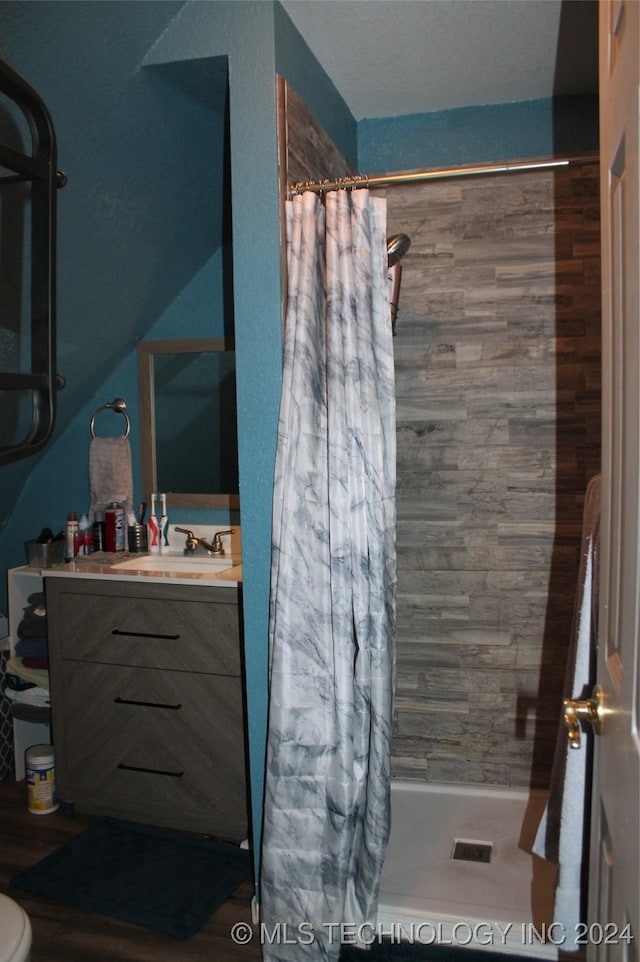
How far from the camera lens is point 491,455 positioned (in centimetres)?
293

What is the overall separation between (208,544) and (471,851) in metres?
1.47

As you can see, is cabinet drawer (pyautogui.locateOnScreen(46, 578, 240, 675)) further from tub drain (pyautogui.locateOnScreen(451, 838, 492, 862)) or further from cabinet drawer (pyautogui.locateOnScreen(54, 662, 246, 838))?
tub drain (pyautogui.locateOnScreen(451, 838, 492, 862))

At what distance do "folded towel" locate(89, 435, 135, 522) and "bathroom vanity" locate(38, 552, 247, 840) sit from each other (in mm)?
457

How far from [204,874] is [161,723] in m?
0.50

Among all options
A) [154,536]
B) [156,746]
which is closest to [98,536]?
[154,536]

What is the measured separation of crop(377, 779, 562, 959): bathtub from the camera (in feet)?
7.10

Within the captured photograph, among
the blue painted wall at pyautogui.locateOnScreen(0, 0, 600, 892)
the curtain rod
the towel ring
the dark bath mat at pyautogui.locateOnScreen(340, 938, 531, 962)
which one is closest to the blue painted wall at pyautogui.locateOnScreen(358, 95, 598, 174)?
the blue painted wall at pyautogui.locateOnScreen(0, 0, 600, 892)

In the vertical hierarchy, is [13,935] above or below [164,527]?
below

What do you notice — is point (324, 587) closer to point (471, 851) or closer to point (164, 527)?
point (471, 851)

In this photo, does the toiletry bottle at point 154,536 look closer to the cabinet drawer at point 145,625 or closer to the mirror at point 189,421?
the mirror at point 189,421

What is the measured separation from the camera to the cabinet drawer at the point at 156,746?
2633 mm

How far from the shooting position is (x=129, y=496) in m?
3.26

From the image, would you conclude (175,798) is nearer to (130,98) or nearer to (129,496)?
(129,496)

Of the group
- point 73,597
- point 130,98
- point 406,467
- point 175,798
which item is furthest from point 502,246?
point 175,798
